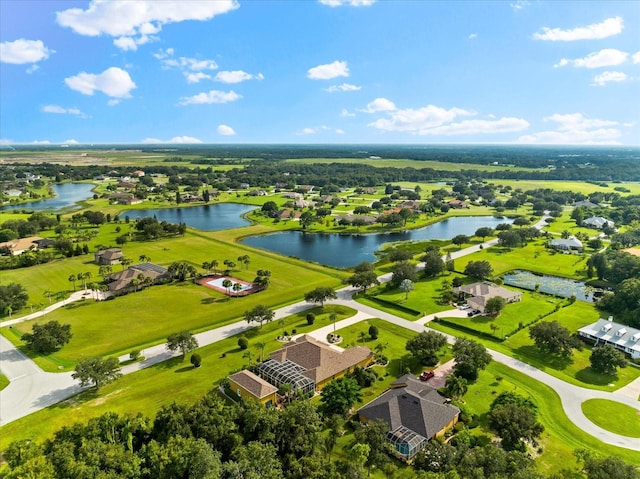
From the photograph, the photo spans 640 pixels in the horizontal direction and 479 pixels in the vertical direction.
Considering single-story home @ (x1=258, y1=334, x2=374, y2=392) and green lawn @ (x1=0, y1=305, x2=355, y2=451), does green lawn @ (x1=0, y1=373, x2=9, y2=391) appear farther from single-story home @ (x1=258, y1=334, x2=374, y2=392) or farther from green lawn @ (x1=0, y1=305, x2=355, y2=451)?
single-story home @ (x1=258, y1=334, x2=374, y2=392)

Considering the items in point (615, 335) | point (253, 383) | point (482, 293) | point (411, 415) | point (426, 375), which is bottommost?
point (426, 375)

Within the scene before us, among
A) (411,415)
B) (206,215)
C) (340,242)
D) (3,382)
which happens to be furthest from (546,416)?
(206,215)

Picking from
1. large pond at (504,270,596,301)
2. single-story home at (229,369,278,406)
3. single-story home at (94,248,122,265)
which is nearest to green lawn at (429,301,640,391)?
large pond at (504,270,596,301)

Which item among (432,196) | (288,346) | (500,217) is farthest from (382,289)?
(432,196)

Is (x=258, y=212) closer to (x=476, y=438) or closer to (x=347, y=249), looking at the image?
(x=347, y=249)

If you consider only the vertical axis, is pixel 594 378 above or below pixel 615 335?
below

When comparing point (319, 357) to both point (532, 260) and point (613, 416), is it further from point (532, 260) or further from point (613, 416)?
point (532, 260)

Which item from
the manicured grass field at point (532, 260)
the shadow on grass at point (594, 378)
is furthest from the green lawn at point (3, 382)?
the manicured grass field at point (532, 260)

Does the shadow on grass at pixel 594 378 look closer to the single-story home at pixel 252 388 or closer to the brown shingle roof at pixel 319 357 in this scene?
the brown shingle roof at pixel 319 357
